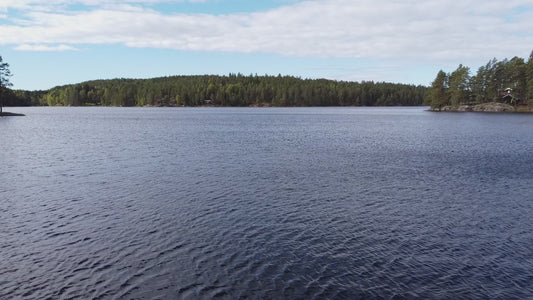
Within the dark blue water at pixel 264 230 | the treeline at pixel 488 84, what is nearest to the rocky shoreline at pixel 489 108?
the treeline at pixel 488 84

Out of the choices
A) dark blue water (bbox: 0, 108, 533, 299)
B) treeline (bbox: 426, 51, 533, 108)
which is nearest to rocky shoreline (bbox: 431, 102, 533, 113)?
treeline (bbox: 426, 51, 533, 108)

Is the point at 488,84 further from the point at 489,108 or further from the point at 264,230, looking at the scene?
the point at 264,230

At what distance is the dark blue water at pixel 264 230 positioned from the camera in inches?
549

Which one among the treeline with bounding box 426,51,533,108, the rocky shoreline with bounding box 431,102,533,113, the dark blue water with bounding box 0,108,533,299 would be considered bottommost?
the dark blue water with bounding box 0,108,533,299

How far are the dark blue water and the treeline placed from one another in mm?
121851

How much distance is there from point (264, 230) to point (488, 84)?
157 m

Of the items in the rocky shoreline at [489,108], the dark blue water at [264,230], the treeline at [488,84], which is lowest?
the dark blue water at [264,230]

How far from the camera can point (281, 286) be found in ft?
45.4

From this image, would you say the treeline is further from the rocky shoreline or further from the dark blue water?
the dark blue water

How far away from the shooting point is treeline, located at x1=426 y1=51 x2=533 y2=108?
447 feet

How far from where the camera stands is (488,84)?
146 meters

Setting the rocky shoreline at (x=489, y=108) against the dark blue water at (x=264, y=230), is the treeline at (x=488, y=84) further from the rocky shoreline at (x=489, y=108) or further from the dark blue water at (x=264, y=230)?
the dark blue water at (x=264, y=230)

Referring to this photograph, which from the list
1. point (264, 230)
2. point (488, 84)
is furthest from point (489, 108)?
point (264, 230)

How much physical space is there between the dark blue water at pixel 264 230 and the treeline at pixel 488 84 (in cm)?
12185
